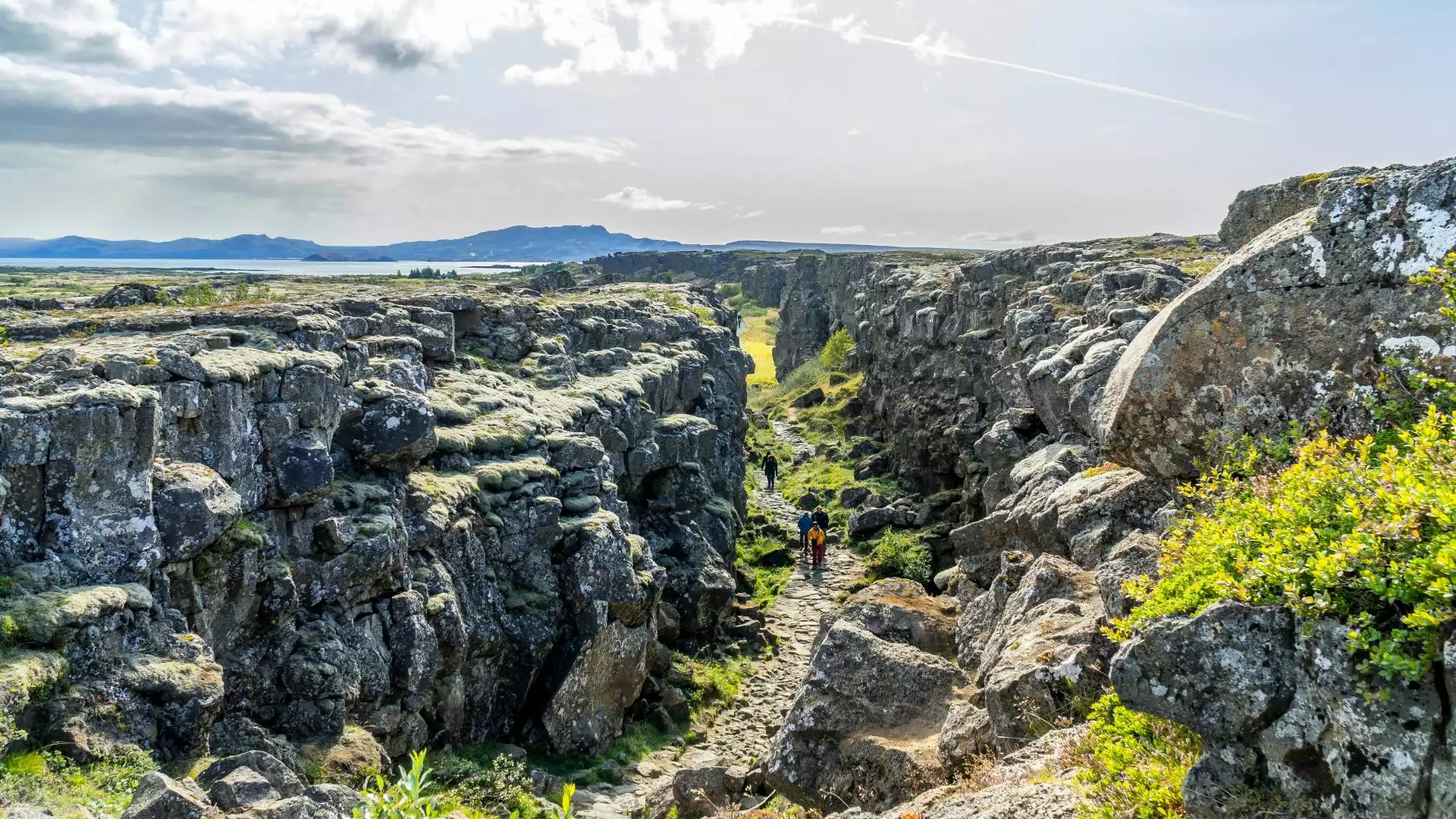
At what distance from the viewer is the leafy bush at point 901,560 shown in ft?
121

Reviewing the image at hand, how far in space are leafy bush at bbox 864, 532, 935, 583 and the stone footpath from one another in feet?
3.51

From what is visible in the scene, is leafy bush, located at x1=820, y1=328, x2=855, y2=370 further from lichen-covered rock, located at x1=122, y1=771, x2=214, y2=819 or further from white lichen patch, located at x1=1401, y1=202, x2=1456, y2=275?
lichen-covered rock, located at x1=122, y1=771, x2=214, y2=819

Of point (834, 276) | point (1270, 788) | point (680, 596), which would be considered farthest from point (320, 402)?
point (834, 276)

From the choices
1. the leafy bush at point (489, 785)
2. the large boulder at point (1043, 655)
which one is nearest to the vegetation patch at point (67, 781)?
the leafy bush at point (489, 785)

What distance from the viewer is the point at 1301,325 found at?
1294 centimetres

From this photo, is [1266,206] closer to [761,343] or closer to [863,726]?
[863,726]

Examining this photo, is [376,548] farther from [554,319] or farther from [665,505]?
[554,319]

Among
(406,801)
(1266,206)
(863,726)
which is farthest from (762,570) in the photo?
(406,801)

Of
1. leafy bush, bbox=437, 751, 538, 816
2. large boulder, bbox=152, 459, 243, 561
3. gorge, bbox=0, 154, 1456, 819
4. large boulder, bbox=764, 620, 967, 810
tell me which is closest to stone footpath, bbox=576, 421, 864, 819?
gorge, bbox=0, 154, 1456, 819

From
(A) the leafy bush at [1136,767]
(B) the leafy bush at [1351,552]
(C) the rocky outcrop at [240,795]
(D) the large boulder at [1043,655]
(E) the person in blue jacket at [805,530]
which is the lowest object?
(E) the person in blue jacket at [805,530]

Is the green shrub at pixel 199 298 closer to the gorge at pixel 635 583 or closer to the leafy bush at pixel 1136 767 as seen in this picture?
the gorge at pixel 635 583

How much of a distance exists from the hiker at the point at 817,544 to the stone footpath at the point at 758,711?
48cm

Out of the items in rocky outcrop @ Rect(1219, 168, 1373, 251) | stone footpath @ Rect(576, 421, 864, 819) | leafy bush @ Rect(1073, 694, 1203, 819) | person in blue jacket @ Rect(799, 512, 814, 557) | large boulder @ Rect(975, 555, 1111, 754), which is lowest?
stone footpath @ Rect(576, 421, 864, 819)

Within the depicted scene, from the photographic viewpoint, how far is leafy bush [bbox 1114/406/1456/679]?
708cm
